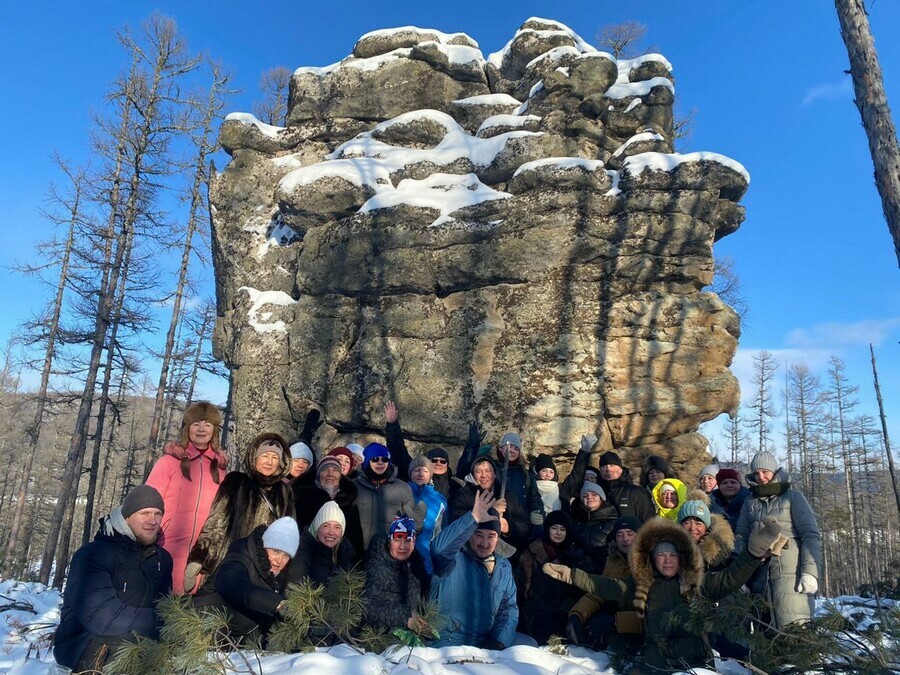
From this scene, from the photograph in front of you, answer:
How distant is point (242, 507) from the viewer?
15.2 feet

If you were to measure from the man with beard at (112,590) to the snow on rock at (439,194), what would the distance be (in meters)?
10.3

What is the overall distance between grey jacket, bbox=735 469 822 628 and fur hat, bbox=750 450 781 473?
0.15m

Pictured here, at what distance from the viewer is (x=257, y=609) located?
12.1 feet

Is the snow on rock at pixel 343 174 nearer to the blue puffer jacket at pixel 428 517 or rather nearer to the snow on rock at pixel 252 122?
the snow on rock at pixel 252 122

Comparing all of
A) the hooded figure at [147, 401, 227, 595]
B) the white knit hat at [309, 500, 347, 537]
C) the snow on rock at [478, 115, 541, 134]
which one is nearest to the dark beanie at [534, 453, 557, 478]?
the white knit hat at [309, 500, 347, 537]

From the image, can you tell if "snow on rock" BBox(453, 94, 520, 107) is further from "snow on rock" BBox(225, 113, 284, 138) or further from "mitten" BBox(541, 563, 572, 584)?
"mitten" BBox(541, 563, 572, 584)

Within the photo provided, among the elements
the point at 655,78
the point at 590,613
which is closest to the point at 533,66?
the point at 655,78

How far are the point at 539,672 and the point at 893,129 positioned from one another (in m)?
6.99

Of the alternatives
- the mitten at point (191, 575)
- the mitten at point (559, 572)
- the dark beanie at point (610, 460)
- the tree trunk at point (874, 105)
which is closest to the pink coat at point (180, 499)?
the mitten at point (191, 575)

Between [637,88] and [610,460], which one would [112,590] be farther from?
[637,88]

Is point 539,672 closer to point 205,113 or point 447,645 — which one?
point 447,645

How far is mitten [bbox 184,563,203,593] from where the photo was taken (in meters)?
4.45

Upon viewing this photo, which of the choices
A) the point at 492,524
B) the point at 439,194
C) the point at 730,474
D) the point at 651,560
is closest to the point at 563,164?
the point at 439,194

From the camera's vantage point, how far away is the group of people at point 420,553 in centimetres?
368
